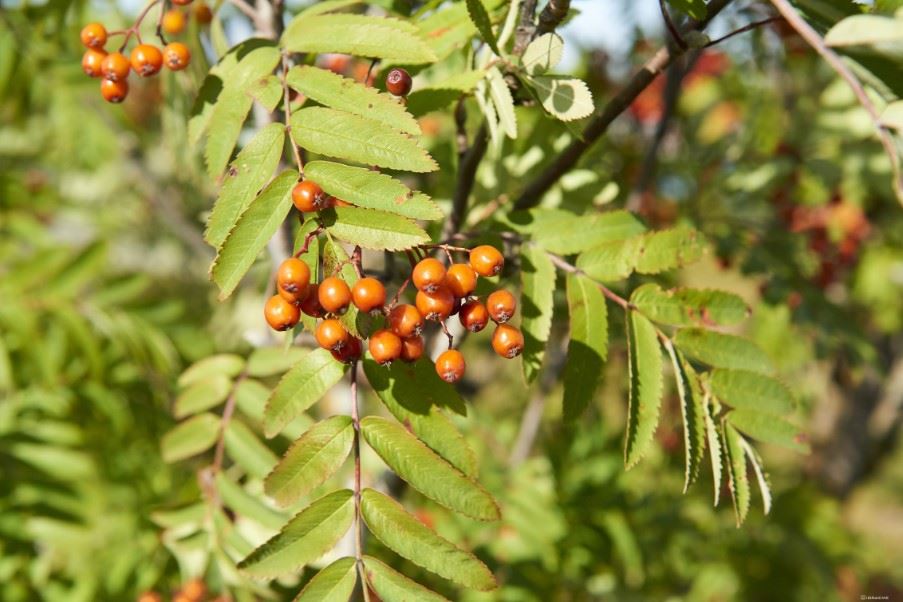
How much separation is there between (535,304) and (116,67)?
37.1 inches

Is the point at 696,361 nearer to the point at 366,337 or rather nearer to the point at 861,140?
the point at 366,337

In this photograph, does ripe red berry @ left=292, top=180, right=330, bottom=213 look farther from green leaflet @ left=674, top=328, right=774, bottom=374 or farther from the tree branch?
green leaflet @ left=674, top=328, right=774, bottom=374

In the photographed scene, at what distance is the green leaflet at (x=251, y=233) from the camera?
1.03 metres

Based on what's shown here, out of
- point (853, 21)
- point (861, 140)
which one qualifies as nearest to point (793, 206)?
point (861, 140)

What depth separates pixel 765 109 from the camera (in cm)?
348

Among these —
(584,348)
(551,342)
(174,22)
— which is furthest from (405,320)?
(551,342)

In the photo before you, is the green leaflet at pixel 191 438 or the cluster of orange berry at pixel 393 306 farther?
the green leaflet at pixel 191 438

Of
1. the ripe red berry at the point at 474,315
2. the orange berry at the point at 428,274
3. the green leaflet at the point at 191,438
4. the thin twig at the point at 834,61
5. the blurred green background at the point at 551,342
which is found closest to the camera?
the thin twig at the point at 834,61

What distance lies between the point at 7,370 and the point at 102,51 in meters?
1.01

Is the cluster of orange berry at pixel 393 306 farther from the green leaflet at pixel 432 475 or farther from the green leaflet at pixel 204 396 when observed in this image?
the green leaflet at pixel 204 396

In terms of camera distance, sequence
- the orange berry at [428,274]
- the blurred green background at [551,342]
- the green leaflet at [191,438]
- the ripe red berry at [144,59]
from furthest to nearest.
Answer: the blurred green background at [551,342]
the green leaflet at [191,438]
the ripe red berry at [144,59]
the orange berry at [428,274]

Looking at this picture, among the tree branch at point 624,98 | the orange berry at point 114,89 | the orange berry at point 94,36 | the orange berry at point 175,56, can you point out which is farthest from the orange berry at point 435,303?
the orange berry at point 94,36

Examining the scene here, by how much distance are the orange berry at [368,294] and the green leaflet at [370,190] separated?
12cm

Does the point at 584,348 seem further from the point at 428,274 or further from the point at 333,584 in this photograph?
the point at 333,584
